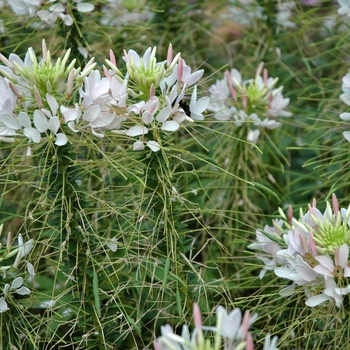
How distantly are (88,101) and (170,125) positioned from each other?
135 millimetres

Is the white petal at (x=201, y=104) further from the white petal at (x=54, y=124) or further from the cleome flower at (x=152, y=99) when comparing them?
the white petal at (x=54, y=124)

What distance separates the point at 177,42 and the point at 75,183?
97 centimetres

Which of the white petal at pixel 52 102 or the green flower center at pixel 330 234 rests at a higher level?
the white petal at pixel 52 102

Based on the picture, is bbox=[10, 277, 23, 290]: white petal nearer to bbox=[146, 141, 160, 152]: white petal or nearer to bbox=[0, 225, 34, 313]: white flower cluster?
bbox=[0, 225, 34, 313]: white flower cluster

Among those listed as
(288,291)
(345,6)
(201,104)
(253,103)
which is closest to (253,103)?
(253,103)

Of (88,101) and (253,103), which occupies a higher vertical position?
(88,101)

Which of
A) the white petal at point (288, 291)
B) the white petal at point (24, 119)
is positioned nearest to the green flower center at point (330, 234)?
the white petal at point (288, 291)

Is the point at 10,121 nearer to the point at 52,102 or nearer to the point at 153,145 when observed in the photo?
the point at 52,102

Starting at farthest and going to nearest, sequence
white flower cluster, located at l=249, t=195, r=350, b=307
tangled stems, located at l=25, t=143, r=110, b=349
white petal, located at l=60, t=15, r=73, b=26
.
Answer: white petal, located at l=60, t=15, r=73, b=26 → tangled stems, located at l=25, t=143, r=110, b=349 → white flower cluster, located at l=249, t=195, r=350, b=307

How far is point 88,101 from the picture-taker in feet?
3.19

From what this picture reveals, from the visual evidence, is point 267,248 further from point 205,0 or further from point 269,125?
point 205,0

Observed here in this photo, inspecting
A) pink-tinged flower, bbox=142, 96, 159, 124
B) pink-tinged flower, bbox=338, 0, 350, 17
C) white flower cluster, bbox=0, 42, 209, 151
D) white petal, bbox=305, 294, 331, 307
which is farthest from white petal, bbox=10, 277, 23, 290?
pink-tinged flower, bbox=338, 0, 350, 17

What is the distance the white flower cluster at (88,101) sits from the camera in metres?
0.96

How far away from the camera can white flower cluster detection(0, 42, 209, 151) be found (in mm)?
959
